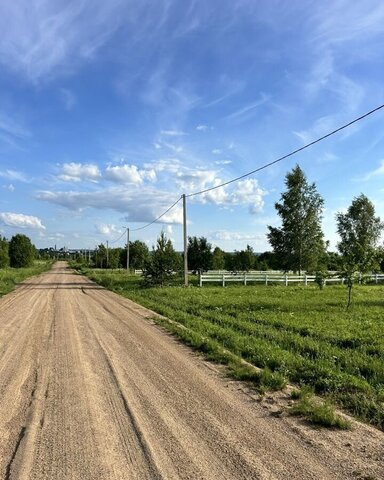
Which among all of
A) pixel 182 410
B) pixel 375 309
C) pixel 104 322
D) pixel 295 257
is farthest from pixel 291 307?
pixel 295 257

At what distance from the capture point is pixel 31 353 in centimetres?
912

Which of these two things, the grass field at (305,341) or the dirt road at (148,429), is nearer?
the dirt road at (148,429)

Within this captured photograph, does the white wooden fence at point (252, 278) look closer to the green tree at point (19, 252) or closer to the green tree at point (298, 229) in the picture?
the green tree at point (298, 229)

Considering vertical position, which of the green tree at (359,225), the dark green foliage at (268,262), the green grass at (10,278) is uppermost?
the green tree at (359,225)

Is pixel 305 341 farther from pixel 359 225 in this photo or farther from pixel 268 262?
pixel 268 262

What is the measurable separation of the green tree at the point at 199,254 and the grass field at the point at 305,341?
82.2 ft

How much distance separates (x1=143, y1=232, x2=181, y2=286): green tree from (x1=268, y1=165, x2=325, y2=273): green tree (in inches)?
516

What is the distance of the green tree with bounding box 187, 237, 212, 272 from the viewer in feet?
144

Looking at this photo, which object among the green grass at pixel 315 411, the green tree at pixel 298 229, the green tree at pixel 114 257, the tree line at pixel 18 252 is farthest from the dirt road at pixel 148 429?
the tree line at pixel 18 252

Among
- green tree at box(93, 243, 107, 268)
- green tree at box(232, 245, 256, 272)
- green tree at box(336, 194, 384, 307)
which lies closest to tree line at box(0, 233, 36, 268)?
green tree at box(93, 243, 107, 268)

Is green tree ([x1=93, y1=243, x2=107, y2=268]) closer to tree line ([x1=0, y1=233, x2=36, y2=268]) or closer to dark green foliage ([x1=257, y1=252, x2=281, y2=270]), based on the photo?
tree line ([x1=0, y1=233, x2=36, y2=268])

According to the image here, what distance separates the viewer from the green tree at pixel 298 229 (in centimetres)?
3991

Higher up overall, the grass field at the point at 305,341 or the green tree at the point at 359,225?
the green tree at the point at 359,225

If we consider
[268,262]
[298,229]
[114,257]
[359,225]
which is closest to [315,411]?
→ [298,229]
